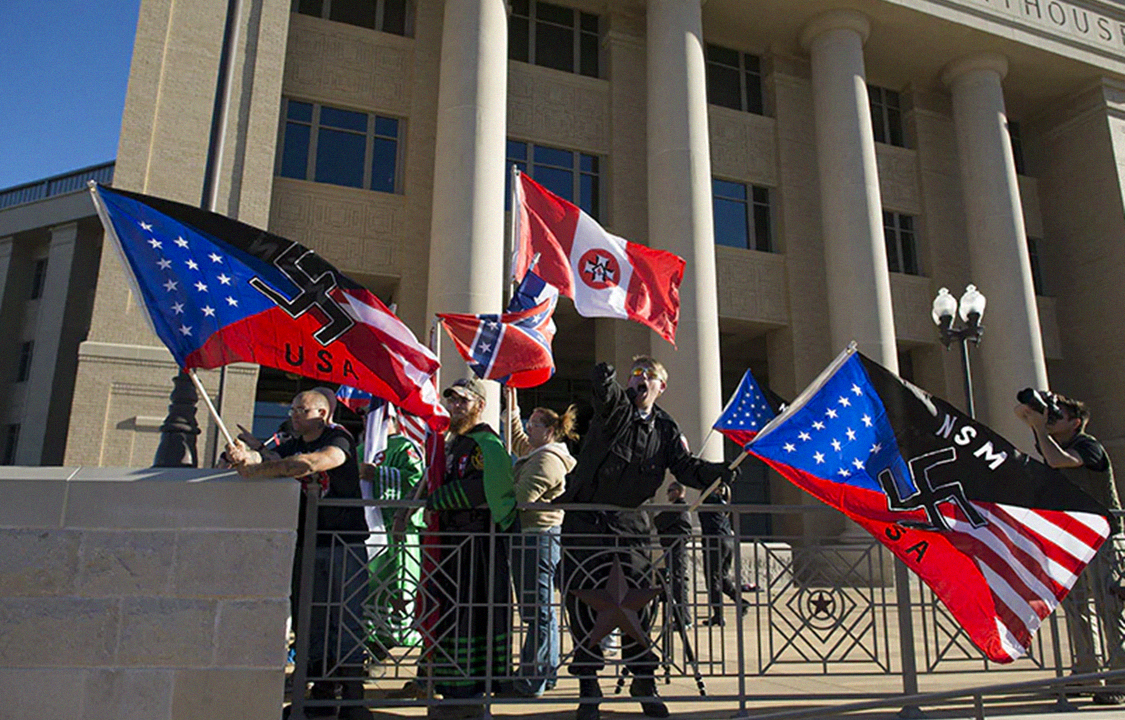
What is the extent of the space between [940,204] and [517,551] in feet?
65.9

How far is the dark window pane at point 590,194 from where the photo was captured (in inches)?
740

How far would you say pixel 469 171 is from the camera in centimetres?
1531

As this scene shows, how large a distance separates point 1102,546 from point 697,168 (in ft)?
41.0

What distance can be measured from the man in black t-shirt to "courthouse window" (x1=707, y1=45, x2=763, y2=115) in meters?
17.4

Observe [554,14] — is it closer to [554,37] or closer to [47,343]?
[554,37]

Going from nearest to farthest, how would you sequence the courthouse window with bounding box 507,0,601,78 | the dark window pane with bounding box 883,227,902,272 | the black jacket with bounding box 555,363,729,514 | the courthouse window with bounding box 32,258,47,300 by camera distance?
the black jacket with bounding box 555,363,729,514 → the courthouse window with bounding box 507,0,601,78 → the dark window pane with bounding box 883,227,902,272 → the courthouse window with bounding box 32,258,47,300

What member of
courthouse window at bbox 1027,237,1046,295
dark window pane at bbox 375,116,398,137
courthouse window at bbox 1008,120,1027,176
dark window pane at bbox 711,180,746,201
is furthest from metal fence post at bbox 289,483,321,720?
courthouse window at bbox 1008,120,1027,176

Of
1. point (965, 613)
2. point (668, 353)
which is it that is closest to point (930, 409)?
point (965, 613)

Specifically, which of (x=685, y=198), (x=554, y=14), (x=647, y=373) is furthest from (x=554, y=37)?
(x=647, y=373)

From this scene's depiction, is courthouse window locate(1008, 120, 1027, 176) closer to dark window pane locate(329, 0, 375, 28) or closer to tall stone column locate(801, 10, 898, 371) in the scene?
tall stone column locate(801, 10, 898, 371)

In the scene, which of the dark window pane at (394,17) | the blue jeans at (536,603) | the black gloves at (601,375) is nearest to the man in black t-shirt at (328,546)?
the blue jeans at (536,603)

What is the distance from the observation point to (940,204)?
22.2m

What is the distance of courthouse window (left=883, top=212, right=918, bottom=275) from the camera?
21.6 metres

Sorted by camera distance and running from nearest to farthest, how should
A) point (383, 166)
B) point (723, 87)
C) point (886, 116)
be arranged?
point (383, 166) → point (723, 87) → point (886, 116)
